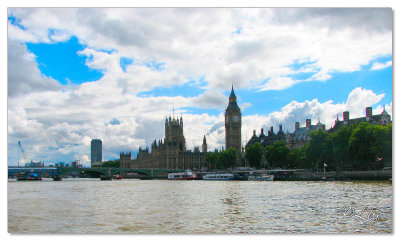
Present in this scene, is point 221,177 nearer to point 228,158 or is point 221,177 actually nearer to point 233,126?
point 228,158

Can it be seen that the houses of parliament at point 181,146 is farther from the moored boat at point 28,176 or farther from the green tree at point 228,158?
the moored boat at point 28,176

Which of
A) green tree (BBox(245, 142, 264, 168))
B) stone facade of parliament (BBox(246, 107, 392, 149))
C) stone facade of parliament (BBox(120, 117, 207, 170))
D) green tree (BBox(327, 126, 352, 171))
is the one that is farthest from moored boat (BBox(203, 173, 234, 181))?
stone facade of parliament (BBox(120, 117, 207, 170))

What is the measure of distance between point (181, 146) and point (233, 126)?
99.5ft

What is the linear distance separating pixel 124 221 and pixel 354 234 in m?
9.80

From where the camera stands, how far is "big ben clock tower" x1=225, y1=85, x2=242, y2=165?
166000 millimetres

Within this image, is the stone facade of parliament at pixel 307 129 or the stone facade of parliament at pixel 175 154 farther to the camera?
the stone facade of parliament at pixel 175 154

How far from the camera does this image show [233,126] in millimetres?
166750

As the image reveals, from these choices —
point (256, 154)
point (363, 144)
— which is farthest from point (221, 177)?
point (363, 144)

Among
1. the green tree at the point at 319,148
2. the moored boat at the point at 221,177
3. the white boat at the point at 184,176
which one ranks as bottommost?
the white boat at the point at 184,176

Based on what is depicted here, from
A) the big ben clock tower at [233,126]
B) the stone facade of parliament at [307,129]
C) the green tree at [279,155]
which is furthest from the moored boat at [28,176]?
the big ben clock tower at [233,126]

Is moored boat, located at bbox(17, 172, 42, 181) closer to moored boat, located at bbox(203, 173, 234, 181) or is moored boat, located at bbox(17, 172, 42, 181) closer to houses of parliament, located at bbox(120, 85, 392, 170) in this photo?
moored boat, located at bbox(203, 173, 234, 181)

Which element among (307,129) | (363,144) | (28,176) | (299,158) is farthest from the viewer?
(307,129)

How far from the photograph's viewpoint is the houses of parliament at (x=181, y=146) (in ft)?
547
